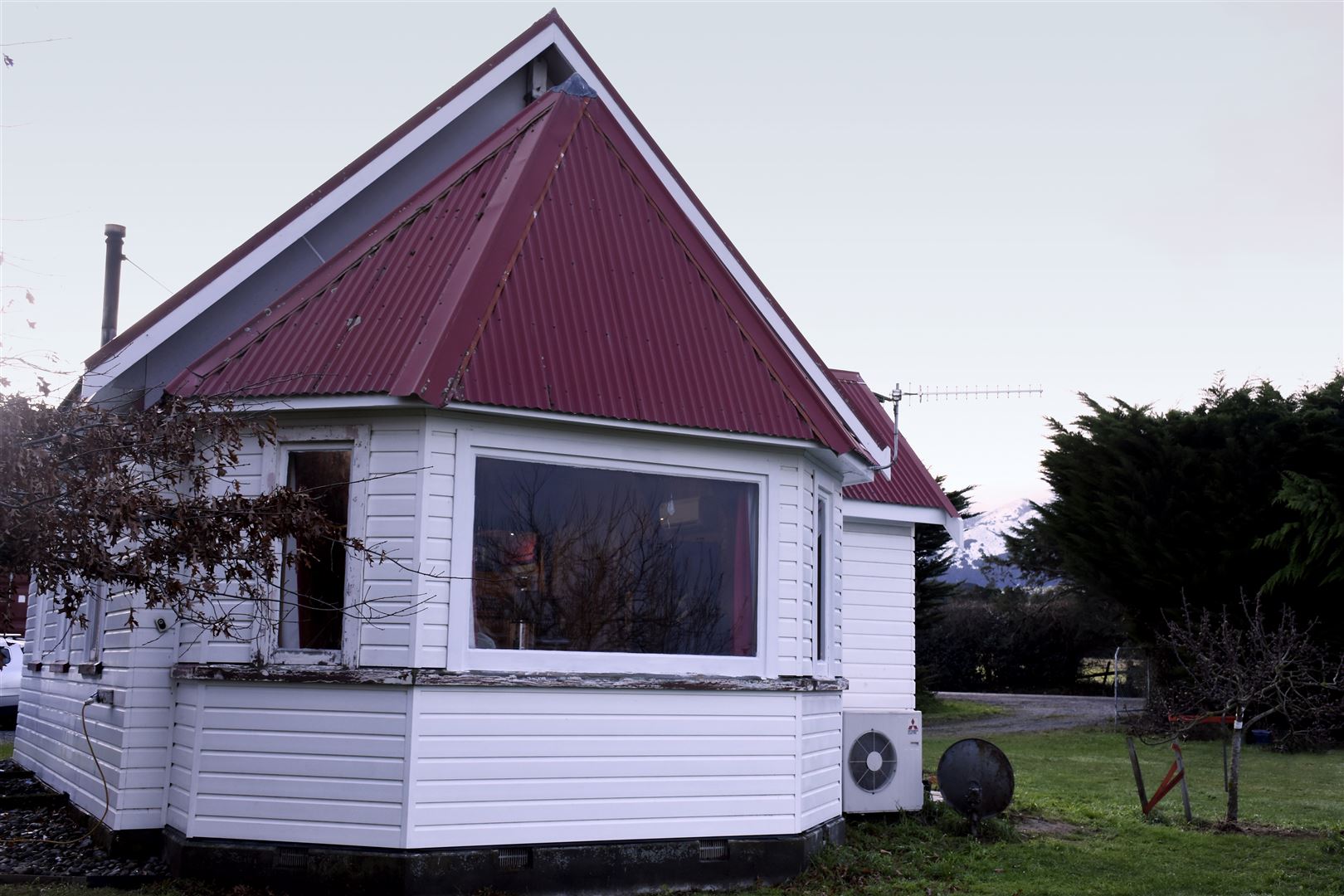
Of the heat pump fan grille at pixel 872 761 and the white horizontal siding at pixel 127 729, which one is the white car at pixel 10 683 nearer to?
the white horizontal siding at pixel 127 729

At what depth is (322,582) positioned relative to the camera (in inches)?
353

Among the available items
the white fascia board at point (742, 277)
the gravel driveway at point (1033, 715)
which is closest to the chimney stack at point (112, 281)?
the white fascia board at point (742, 277)

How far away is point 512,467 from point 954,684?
3415cm

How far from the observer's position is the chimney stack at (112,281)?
16.2 metres

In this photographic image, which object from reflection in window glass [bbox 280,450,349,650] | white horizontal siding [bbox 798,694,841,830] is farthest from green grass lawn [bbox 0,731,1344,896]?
reflection in window glass [bbox 280,450,349,650]

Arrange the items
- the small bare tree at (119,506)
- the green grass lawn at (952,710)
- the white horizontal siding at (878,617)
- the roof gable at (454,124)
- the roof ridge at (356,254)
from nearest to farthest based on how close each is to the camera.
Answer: the small bare tree at (119,506) → the roof ridge at (356,254) → the roof gable at (454,124) → the white horizontal siding at (878,617) → the green grass lawn at (952,710)

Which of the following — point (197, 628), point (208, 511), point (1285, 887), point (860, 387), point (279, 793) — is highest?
point (860, 387)

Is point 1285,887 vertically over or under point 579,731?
under

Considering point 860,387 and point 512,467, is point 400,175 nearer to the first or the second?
point 512,467

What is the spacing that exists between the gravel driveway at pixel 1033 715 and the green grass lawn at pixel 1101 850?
958 cm

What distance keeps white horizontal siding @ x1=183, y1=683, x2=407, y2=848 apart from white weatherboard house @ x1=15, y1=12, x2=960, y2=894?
2 cm

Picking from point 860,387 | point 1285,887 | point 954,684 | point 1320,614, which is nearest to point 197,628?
point 1285,887

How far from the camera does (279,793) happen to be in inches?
338

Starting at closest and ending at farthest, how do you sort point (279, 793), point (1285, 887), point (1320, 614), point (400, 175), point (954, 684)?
1. point (279, 793)
2. point (1285, 887)
3. point (400, 175)
4. point (1320, 614)
5. point (954, 684)
